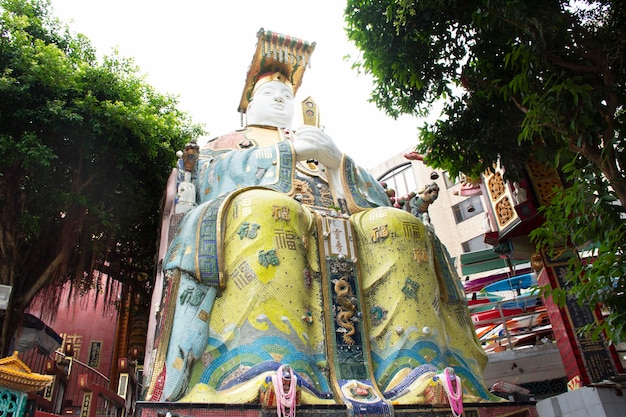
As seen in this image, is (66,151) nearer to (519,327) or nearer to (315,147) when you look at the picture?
(315,147)

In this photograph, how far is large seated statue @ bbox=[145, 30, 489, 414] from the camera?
14.1 ft

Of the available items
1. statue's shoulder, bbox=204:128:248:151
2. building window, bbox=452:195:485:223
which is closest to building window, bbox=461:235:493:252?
building window, bbox=452:195:485:223

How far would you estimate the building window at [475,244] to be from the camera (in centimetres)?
1761

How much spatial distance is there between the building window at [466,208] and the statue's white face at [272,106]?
11.7 meters

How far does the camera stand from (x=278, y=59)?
8195mm

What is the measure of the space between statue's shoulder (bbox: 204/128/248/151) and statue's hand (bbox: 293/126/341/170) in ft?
4.19

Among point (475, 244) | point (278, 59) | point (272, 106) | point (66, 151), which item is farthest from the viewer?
point (475, 244)

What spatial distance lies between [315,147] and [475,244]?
13.2m

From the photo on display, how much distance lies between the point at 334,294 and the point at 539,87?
2462 mm

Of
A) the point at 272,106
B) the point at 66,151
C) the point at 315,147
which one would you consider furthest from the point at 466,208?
the point at 66,151

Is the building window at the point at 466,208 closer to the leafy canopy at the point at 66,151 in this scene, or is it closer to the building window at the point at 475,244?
the building window at the point at 475,244

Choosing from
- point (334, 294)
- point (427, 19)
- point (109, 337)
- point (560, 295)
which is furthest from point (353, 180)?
point (109, 337)

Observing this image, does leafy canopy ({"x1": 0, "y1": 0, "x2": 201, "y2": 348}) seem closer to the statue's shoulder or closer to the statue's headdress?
the statue's shoulder

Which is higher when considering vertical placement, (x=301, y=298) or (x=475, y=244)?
(x=475, y=244)
